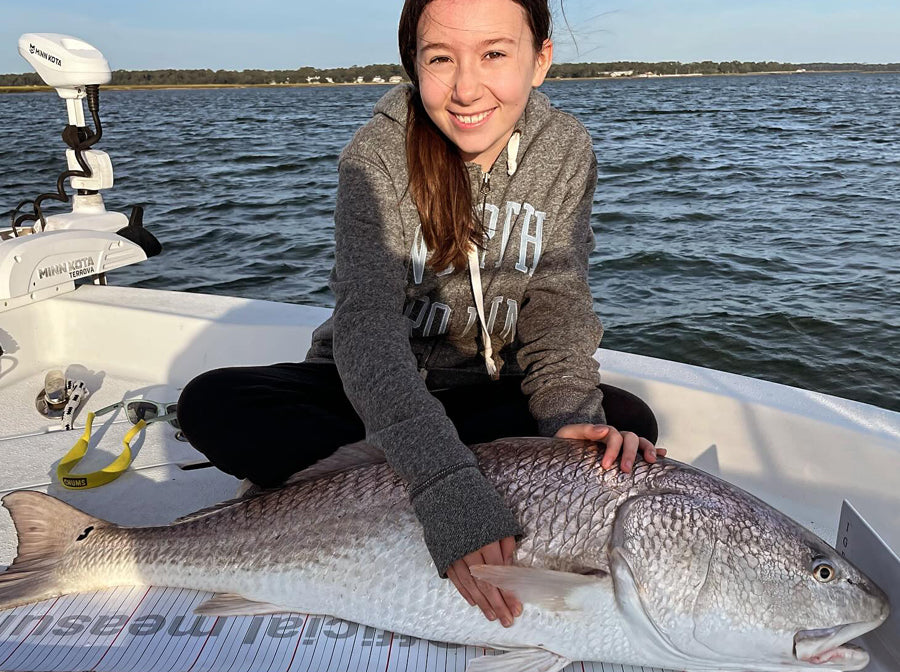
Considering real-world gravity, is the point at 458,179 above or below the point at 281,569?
above

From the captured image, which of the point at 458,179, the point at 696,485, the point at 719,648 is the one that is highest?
the point at 458,179

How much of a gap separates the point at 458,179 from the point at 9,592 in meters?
1.67

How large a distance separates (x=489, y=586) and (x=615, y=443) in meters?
0.45

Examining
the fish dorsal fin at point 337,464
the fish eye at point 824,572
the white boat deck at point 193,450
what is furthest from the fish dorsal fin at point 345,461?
the fish eye at point 824,572

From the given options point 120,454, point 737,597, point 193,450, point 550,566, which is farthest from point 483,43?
point 120,454

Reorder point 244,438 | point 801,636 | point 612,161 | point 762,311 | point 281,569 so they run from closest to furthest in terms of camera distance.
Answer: point 801,636 → point 281,569 → point 244,438 → point 762,311 → point 612,161

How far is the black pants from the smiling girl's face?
2.80 feet

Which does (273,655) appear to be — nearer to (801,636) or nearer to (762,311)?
(801,636)

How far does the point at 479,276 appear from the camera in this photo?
102 inches

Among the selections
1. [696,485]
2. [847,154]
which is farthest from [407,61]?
[847,154]

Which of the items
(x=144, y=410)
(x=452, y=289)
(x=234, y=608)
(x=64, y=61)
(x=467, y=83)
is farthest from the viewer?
(x=64, y=61)

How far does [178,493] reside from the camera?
2863 millimetres

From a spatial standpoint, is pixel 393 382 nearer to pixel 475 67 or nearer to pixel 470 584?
pixel 470 584

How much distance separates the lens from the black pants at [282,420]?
2.40m
